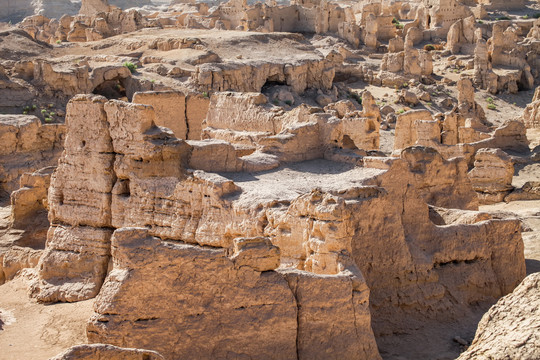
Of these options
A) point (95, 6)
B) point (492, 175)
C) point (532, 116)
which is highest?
point (95, 6)

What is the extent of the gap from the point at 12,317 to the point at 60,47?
2330 cm

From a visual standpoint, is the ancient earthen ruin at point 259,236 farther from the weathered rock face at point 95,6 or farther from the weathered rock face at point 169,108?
the weathered rock face at point 95,6

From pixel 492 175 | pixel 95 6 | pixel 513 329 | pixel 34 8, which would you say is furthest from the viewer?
pixel 34 8

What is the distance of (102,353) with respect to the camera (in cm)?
657

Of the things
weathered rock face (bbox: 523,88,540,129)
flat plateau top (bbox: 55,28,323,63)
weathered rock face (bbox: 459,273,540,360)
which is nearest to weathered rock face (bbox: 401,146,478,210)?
weathered rock face (bbox: 459,273,540,360)

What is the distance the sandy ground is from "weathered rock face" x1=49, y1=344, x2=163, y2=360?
114 inches

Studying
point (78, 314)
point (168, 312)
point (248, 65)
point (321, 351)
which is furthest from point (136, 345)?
point (248, 65)

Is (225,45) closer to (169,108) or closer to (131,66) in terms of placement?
(131,66)

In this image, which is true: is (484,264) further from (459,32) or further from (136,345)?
(459,32)

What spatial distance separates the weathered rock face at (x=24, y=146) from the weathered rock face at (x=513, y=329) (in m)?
14.2

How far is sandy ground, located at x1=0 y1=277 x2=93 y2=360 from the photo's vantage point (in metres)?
9.47

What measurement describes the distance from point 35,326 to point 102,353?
4246mm

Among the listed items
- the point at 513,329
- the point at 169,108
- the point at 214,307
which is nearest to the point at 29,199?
the point at 169,108

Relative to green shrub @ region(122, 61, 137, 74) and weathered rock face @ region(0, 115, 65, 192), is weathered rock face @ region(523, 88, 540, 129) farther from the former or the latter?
weathered rock face @ region(0, 115, 65, 192)
